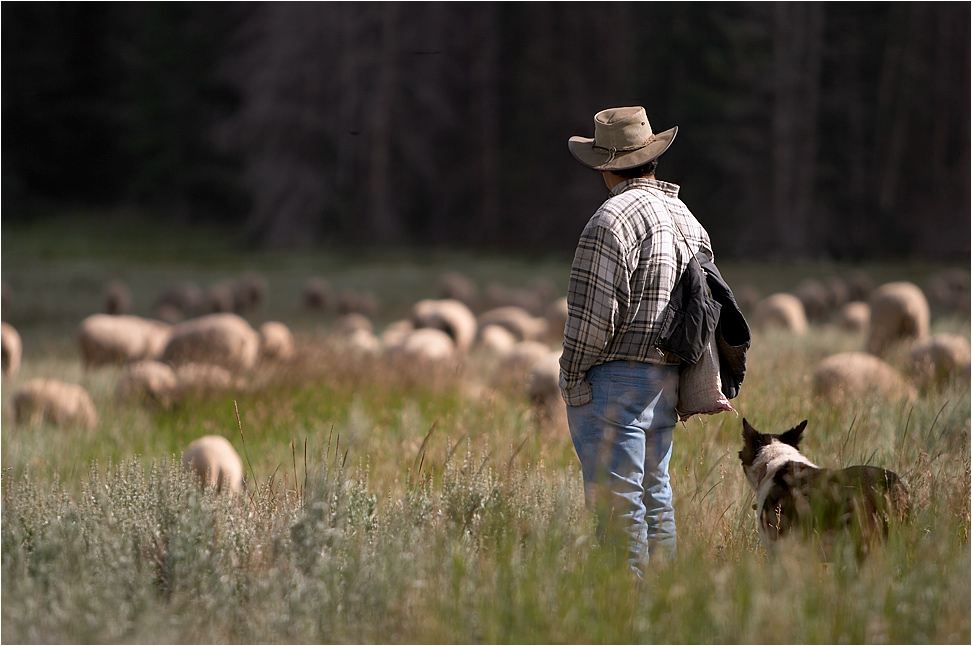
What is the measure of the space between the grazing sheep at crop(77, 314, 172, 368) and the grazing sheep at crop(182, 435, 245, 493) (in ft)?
17.5

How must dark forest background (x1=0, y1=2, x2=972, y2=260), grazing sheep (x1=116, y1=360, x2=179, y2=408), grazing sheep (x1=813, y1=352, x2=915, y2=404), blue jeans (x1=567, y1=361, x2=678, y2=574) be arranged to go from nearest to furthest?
blue jeans (x1=567, y1=361, x2=678, y2=574) → grazing sheep (x1=813, y1=352, x2=915, y2=404) → grazing sheep (x1=116, y1=360, x2=179, y2=408) → dark forest background (x1=0, y1=2, x2=972, y2=260)

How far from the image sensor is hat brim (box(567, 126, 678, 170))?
13.7ft

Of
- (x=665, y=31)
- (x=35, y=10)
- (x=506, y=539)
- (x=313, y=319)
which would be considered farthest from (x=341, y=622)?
(x=35, y=10)

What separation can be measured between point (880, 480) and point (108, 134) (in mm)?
46872

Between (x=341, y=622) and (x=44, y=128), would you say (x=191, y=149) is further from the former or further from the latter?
(x=341, y=622)

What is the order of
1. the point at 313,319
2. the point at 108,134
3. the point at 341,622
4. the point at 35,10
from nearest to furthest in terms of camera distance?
the point at 341,622 → the point at 313,319 → the point at 35,10 → the point at 108,134

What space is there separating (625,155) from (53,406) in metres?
5.76

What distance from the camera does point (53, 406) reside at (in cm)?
775

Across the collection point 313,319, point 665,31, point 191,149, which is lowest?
point 313,319

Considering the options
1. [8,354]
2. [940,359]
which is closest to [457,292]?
[8,354]

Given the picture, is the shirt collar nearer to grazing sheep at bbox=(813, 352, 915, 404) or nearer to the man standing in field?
the man standing in field

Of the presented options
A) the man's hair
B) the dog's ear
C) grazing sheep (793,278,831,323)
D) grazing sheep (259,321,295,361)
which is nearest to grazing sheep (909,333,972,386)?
the dog's ear

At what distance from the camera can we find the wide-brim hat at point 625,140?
13.8 feet

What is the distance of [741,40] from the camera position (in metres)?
29.8
